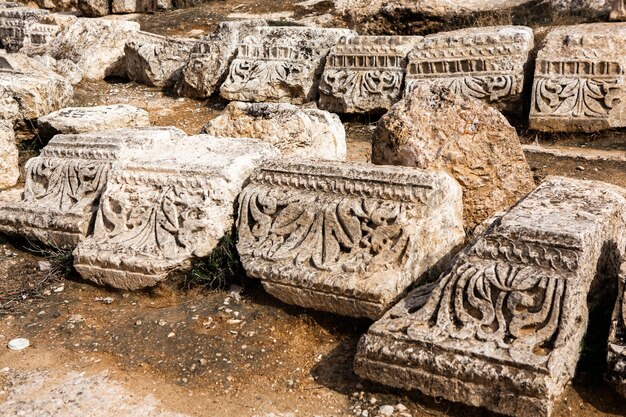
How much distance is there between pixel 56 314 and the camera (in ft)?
13.8

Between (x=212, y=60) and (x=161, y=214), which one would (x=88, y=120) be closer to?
(x=161, y=214)

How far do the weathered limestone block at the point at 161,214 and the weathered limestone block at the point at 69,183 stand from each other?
0.73 ft

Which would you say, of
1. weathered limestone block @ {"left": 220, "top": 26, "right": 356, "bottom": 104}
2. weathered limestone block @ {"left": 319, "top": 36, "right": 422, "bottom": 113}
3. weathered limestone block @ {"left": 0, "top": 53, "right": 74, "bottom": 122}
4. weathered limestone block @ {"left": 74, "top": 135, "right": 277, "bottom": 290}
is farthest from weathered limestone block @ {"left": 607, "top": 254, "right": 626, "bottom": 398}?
weathered limestone block @ {"left": 0, "top": 53, "right": 74, "bottom": 122}

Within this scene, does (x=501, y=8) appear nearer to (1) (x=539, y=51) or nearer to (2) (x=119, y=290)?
(1) (x=539, y=51)

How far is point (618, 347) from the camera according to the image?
114 inches

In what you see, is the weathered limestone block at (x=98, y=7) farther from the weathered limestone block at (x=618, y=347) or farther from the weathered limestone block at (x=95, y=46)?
the weathered limestone block at (x=618, y=347)

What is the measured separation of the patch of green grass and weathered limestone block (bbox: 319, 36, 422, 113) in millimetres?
3749

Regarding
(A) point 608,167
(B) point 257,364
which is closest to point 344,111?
(A) point 608,167

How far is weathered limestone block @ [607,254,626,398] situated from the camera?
285cm

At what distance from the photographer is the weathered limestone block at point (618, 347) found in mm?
2850

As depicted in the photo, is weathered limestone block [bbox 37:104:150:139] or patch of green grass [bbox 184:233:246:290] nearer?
patch of green grass [bbox 184:233:246:290]

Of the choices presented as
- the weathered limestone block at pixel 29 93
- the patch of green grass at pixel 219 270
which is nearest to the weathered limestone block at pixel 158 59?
the weathered limestone block at pixel 29 93

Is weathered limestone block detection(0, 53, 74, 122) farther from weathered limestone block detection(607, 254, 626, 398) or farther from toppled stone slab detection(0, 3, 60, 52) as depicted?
weathered limestone block detection(607, 254, 626, 398)

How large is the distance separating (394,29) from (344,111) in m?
3.38
